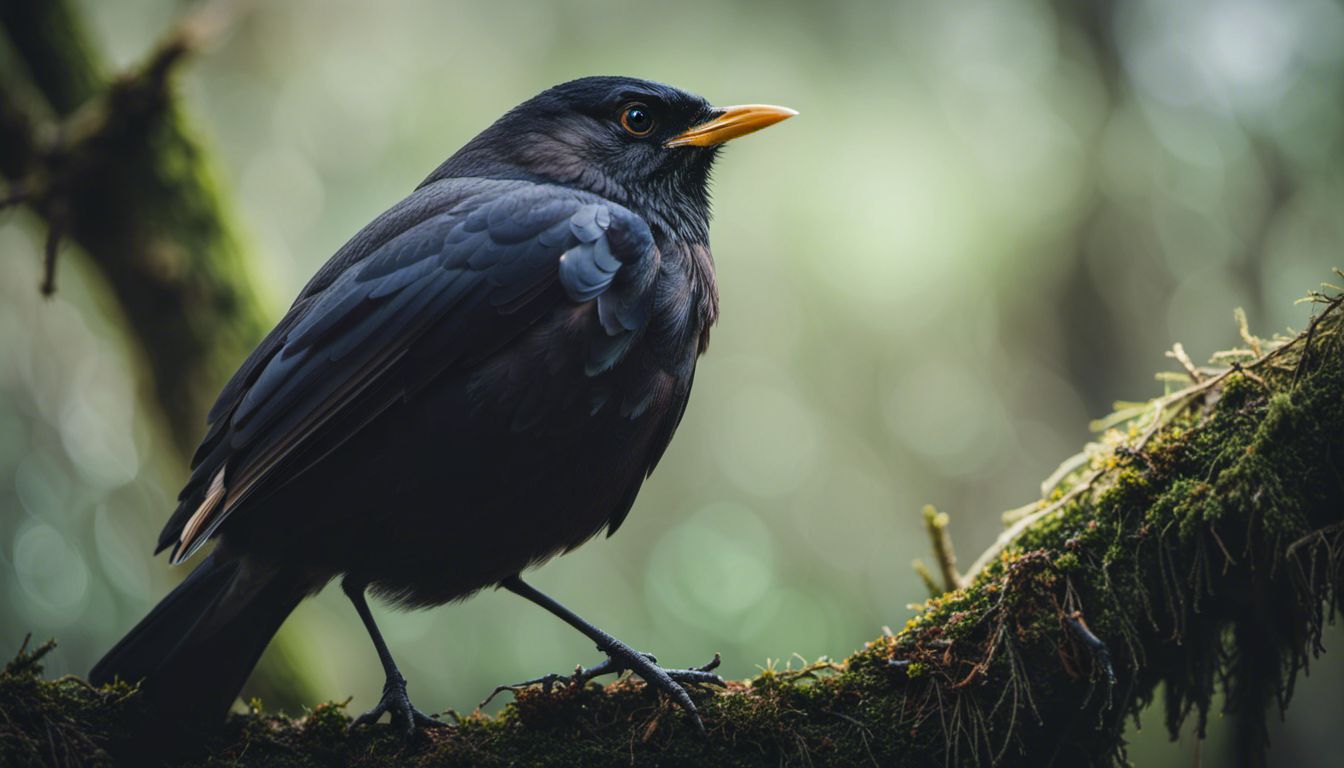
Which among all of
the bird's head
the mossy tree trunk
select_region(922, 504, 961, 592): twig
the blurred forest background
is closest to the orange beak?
the bird's head

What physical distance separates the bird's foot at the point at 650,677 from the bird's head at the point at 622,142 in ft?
5.28

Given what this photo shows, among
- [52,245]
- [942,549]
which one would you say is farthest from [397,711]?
[52,245]

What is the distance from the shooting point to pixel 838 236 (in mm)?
7551

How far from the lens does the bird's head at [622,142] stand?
3816mm

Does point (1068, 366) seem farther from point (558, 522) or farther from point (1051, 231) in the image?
point (558, 522)

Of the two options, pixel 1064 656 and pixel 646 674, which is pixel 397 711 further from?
pixel 1064 656

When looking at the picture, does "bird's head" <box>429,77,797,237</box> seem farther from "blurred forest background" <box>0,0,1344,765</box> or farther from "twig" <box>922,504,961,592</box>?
"blurred forest background" <box>0,0,1344,765</box>

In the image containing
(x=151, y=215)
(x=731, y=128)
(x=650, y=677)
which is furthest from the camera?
(x=151, y=215)

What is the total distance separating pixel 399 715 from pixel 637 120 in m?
2.40

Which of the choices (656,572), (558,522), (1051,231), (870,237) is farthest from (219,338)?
(1051,231)

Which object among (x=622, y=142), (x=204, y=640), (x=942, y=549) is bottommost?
(x=204, y=640)

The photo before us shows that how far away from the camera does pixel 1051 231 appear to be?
7.59m

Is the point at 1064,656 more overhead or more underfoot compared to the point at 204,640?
more underfoot

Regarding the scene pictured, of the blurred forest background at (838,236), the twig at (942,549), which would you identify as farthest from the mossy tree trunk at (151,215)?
the twig at (942,549)
